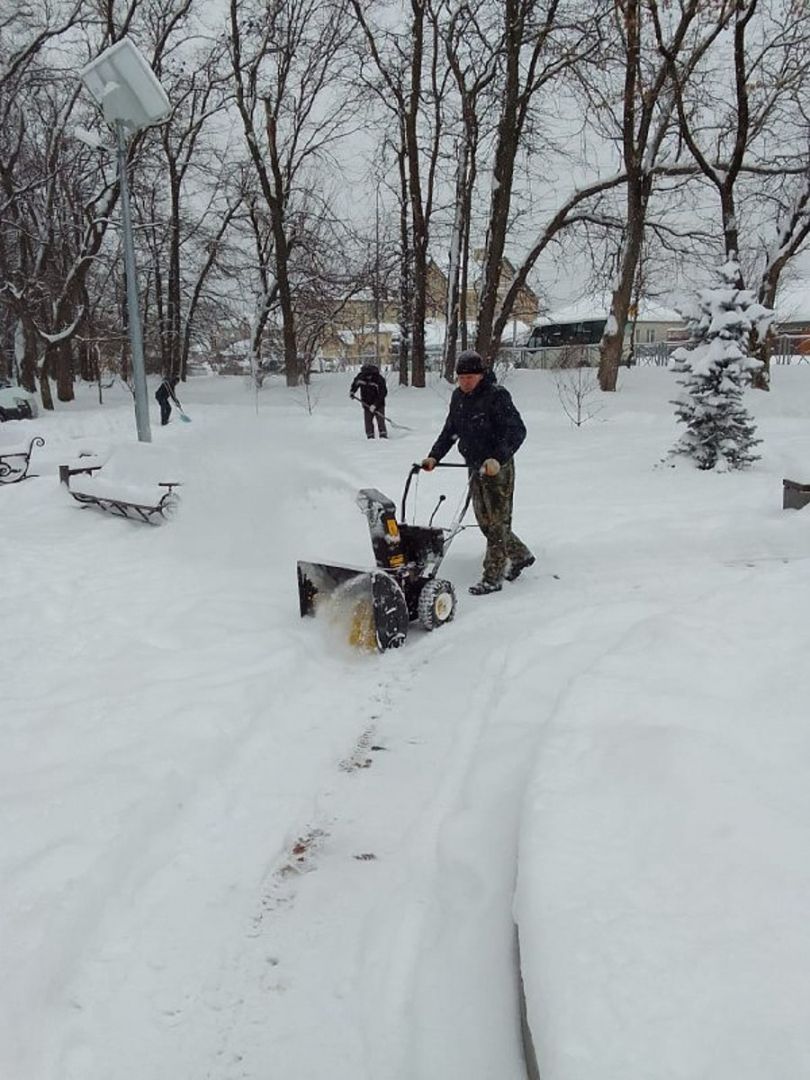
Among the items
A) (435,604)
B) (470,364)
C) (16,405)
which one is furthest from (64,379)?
(435,604)

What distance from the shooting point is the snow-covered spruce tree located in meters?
9.45

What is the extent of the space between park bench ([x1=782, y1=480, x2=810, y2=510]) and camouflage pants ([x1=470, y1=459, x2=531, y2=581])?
9.45ft

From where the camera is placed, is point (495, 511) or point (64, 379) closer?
point (495, 511)

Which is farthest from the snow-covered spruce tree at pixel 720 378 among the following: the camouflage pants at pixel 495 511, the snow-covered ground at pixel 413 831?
the camouflage pants at pixel 495 511

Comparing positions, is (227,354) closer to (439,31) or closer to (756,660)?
(439,31)

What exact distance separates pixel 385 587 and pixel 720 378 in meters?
6.47

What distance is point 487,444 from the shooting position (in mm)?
6125

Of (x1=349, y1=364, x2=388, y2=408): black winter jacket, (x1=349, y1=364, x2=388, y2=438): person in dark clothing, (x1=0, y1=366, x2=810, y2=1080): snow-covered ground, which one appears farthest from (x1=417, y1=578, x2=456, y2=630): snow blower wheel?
(x1=349, y1=364, x2=388, y2=408): black winter jacket

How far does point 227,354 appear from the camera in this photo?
5047 cm

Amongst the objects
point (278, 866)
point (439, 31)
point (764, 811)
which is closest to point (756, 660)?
point (764, 811)

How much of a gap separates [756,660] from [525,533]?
12.5 ft

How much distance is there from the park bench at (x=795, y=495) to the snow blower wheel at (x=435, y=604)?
12.2ft

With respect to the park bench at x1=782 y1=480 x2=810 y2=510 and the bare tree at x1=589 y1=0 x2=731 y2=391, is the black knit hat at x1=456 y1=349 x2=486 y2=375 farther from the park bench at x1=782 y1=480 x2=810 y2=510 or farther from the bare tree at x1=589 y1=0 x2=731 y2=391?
the bare tree at x1=589 y1=0 x2=731 y2=391

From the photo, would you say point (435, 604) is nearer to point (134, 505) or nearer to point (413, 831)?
point (413, 831)
